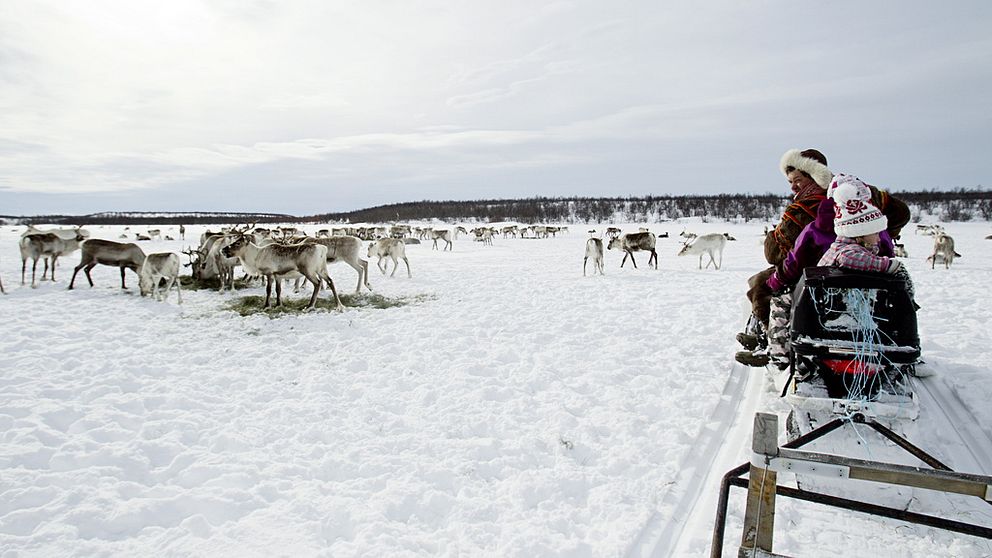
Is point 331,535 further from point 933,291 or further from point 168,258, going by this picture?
point 933,291

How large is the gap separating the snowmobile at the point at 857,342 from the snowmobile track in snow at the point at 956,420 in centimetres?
105

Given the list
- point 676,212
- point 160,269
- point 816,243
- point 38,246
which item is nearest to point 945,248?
point 816,243

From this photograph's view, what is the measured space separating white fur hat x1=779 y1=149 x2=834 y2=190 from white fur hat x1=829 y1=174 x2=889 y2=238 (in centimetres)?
98

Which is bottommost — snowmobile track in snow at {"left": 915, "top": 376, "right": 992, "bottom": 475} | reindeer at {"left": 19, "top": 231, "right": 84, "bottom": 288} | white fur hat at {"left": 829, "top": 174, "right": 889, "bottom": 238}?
snowmobile track in snow at {"left": 915, "top": 376, "right": 992, "bottom": 475}

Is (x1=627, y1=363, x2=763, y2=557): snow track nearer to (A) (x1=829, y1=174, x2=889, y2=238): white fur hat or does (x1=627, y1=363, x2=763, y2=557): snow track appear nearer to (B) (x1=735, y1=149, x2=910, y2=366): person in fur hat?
(B) (x1=735, y1=149, x2=910, y2=366): person in fur hat

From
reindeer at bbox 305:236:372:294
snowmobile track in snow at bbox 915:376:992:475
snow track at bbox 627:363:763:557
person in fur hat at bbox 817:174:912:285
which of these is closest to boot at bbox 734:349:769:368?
snow track at bbox 627:363:763:557

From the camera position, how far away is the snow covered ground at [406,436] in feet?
9.86

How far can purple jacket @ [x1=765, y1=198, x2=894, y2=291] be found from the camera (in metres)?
3.57

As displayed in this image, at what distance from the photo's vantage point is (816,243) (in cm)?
360

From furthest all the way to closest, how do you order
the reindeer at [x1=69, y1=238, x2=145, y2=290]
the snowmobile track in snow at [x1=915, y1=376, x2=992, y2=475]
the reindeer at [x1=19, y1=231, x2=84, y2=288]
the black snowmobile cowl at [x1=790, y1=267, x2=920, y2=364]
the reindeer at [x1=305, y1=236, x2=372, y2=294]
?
the reindeer at [x1=305, y1=236, x2=372, y2=294]
the reindeer at [x1=19, y1=231, x2=84, y2=288]
the reindeer at [x1=69, y1=238, x2=145, y2=290]
the snowmobile track in snow at [x1=915, y1=376, x2=992, y2=475]
the black snowmobile cowl at [x1=790, y1=267, x2=920, y2=364]

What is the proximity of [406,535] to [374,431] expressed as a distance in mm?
1556

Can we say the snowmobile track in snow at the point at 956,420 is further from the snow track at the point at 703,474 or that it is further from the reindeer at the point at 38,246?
the reindeer at the point at 38,246

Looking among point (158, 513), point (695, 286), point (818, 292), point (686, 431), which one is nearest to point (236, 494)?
point (158, 513)

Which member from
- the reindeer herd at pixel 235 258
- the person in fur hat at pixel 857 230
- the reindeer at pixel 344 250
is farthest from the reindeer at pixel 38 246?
the person in fur hat at pixel 857 230
